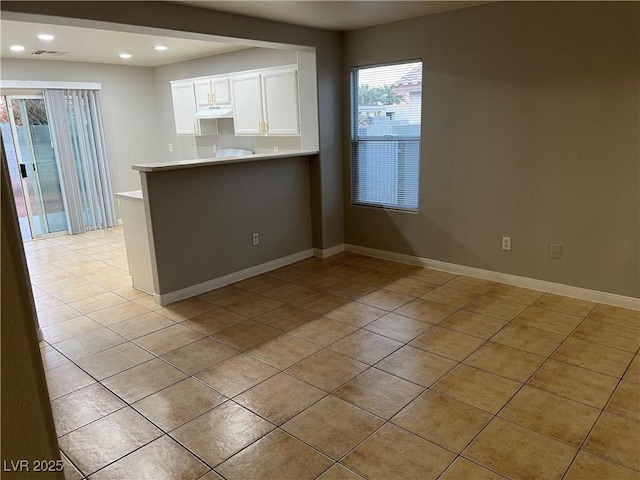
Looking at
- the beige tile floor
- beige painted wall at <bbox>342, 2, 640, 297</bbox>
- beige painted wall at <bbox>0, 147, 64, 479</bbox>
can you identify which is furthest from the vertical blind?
beige painted wall at <bbox>0, 147, 64, 479</bbox>

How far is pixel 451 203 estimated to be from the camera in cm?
439

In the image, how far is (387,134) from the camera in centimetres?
472

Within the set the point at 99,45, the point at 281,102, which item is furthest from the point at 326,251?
the point at 99,45

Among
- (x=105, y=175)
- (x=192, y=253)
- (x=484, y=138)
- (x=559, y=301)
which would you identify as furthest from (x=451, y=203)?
(x=105, y=175)

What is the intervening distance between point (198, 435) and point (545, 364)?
82.4 inches

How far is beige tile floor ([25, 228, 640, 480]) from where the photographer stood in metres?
2.11

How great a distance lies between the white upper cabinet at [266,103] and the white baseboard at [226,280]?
56.7 inches

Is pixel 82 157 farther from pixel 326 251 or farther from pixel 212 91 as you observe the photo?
pixel 326 251

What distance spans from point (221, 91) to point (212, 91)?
0.66ft

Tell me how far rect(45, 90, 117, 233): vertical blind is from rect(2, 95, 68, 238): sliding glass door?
6.6 inches

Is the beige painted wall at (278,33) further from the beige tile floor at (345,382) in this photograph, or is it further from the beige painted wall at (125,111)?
the beige painted wall at (125,111)

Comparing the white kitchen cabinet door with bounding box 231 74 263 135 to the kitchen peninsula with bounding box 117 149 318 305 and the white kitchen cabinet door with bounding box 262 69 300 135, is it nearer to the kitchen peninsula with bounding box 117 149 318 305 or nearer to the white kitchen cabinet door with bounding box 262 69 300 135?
the white kitchen cabinet door with bounding box 262 69 300 135

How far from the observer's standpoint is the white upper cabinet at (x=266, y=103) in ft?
17.1

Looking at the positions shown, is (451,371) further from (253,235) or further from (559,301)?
(253,235)
